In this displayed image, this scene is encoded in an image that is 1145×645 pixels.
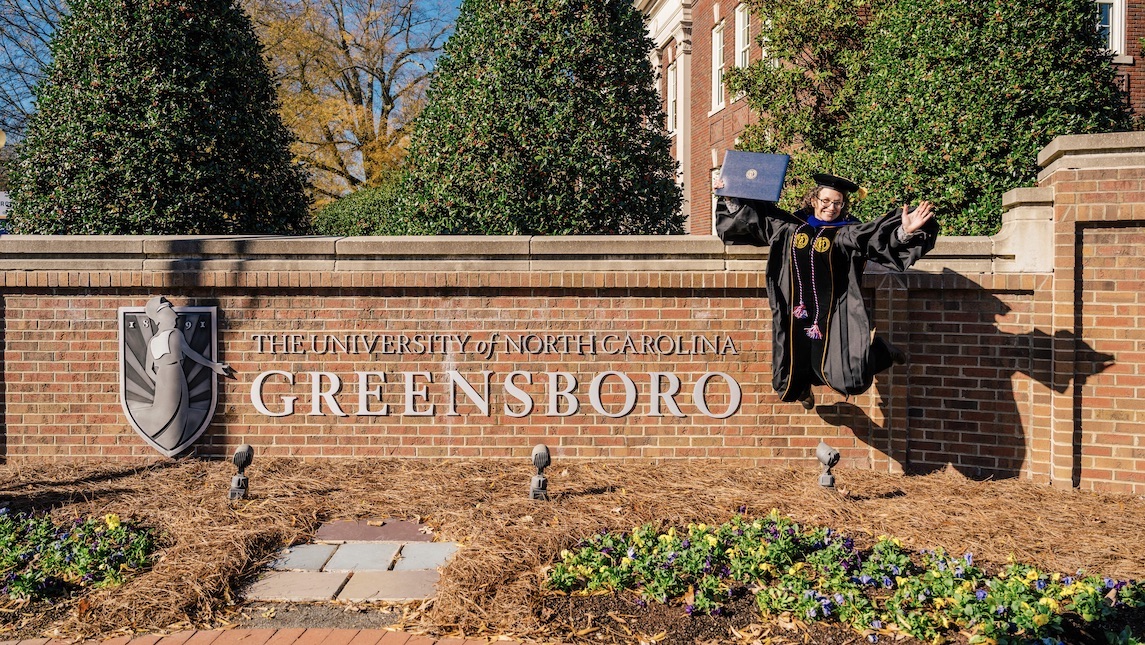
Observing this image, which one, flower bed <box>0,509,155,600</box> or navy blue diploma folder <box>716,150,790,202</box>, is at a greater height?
navy blue diploma folder <box>716,150,790,202</box>

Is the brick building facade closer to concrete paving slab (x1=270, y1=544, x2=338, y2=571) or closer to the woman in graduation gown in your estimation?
the woman in graduation gown

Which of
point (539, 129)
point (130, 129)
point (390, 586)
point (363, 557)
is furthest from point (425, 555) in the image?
point (130, 129)

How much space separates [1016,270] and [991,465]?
1361 mm

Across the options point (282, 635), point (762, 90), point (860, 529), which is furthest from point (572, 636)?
point (762, 90)

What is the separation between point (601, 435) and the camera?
21.3ft

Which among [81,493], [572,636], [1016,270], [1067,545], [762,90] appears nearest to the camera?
[572,636]

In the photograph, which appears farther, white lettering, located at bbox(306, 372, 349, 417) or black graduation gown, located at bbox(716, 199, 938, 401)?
white lettering, located at bbox(306, 372, 349, 417)

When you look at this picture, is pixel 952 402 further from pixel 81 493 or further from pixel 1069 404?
pixel 81 493

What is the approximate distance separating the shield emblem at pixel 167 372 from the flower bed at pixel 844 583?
3321mm

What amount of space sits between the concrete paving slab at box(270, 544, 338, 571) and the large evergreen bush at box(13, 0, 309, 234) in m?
3.53

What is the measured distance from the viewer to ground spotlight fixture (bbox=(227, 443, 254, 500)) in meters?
5.43

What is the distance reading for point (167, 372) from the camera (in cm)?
641

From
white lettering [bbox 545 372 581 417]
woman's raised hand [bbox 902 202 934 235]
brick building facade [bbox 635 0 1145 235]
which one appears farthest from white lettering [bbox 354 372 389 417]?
brick building facade [bbox 635 0 1145 235]

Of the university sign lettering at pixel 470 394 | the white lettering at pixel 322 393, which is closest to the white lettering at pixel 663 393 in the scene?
the university sign lettering at pixel 470 394
